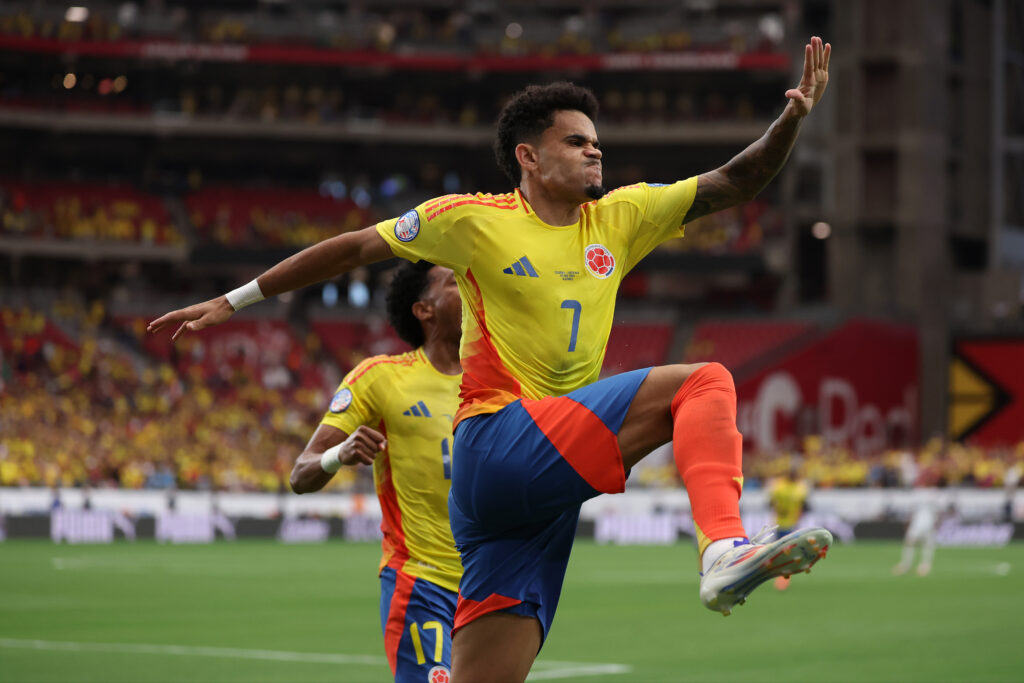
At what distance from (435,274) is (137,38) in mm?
49373

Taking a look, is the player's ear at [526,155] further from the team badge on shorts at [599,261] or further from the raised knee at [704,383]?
the raised knee at [704,383]

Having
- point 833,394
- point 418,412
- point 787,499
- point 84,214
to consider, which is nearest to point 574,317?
point 418,412

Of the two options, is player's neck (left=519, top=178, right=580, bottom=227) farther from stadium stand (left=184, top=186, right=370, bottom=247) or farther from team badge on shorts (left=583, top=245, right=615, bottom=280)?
stadium stand (left=184, top=186, right=370, bottom=247)

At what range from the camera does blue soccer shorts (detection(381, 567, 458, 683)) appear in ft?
21.8

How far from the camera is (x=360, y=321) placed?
52.2m

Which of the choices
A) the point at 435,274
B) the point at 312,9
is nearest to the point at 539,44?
the point at 312,9

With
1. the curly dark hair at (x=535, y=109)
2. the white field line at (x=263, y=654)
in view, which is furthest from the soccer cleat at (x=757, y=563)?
the white field line at (x=263, y=654)

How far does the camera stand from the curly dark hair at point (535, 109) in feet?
18.9

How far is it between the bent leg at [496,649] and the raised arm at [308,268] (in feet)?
4.74

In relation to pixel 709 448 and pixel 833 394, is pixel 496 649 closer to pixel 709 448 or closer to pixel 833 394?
pixel 709 448

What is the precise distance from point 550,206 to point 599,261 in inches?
12.2

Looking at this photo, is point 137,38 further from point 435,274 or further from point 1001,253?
point 435,274

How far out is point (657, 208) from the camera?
5801 millimetres

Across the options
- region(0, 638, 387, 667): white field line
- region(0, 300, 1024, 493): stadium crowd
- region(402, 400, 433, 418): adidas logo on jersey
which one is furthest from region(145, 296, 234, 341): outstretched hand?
region(0, 300, 1024, 493): stadium crowd
